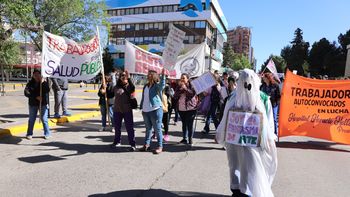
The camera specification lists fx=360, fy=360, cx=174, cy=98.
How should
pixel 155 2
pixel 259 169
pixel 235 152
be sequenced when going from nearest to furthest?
pixel 259 169 < pixel 235 152 < pixel 155 2

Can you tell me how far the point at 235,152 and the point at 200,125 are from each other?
7801 millimetres

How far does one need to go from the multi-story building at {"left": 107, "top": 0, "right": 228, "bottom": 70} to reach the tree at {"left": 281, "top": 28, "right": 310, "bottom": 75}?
771 inches

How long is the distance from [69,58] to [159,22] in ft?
239

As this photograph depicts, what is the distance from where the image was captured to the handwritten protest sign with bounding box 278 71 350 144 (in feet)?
29.8

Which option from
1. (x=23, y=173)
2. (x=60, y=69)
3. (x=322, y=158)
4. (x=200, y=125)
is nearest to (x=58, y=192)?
(x=23, y=173)

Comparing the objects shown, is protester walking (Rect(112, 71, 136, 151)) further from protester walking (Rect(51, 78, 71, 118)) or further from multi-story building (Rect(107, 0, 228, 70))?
multi-story building (Rect(107, 0, 228, 70))

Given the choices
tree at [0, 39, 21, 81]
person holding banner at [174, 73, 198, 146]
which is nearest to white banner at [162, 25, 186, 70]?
person holding banner at [174, 73, 198, 146]

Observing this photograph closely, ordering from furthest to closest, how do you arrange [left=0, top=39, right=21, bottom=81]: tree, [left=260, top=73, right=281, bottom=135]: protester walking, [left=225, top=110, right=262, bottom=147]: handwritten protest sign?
[left=0, top=39, right=21, bottom=81]: tree → [left=260, top=73, right=281, bottom=135]: protester walking → [left=225, top=110, right=262, bottom=147]: handwritten protest sign

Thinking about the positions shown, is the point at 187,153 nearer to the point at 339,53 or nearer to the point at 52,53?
the point at 52,53

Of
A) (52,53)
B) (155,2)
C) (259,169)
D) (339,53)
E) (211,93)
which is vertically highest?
(155,2)

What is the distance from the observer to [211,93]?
35.0 ft

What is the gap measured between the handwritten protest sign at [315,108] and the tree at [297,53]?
7658 centimetres

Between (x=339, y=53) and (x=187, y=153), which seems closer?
(x=187, y=153)

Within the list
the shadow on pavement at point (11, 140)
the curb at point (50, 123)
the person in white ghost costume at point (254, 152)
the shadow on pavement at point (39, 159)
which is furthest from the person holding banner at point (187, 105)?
the curb at point (50, 123)
